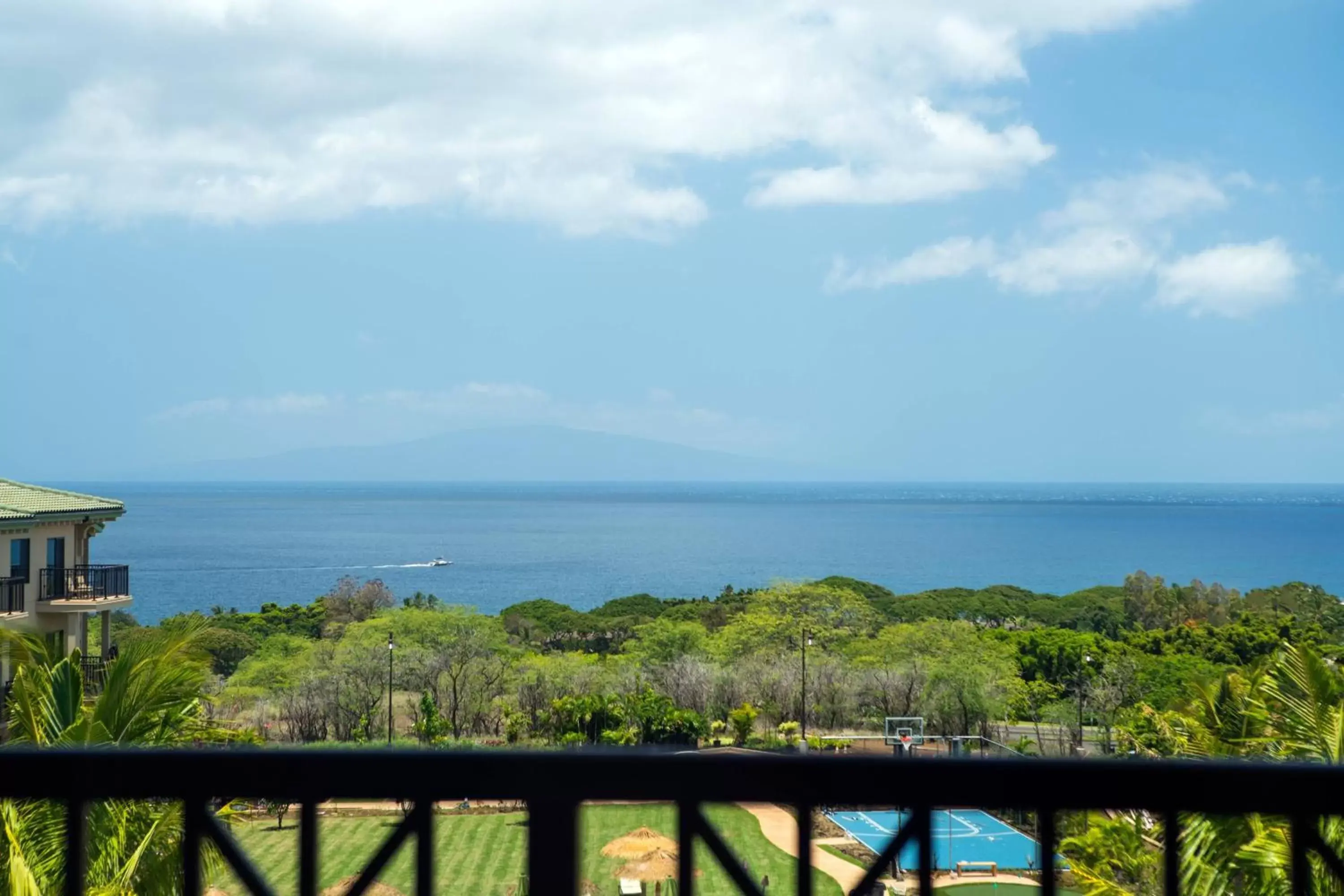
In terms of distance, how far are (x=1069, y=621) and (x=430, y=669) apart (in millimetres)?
31436

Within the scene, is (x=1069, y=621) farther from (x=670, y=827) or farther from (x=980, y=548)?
(x=980, y=548)

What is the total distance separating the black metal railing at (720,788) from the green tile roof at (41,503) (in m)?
16.5

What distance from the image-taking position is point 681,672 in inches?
1093

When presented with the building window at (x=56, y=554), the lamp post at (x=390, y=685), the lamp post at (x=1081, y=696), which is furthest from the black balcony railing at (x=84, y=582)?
the lamp post at (x=1081, y=696)

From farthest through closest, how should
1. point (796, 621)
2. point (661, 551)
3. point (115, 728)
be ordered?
point (661, 551), point (796, 621), point (115, 728)

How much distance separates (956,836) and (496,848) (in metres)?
7.09

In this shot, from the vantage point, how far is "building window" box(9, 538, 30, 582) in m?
16.2

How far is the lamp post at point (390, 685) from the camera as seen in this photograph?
82.5 ft

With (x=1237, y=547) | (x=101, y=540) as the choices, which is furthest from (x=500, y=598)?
(x=1237, y=547)

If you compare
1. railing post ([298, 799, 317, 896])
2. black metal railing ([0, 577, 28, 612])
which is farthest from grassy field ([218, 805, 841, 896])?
black metal railing ([0, 577, 28, 612])

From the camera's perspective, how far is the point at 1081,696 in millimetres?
26969

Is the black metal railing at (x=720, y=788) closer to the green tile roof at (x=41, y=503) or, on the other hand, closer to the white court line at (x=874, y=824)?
the white court line at (x=874, y=824)

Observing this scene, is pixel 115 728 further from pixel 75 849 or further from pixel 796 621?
pixel 796 621

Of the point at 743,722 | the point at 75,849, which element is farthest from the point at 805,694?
the point at 75,849
